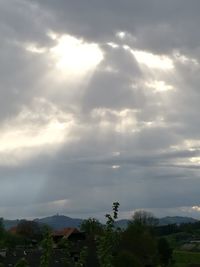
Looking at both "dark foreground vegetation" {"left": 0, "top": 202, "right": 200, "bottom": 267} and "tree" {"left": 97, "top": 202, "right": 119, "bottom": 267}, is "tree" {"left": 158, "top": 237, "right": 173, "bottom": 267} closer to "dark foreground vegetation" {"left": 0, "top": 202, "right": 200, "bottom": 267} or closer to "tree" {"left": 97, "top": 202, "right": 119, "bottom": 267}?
"dark foreground vegetation" {"left": 0, "top": 202, "right": 200, "bottom": 267}

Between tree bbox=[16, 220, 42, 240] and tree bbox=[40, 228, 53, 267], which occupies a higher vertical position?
tree bbox=[16, 220, 42, 240]

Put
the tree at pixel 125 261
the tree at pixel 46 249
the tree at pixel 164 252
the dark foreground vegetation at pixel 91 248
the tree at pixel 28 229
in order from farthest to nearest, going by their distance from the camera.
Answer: the tree at pixel 28 229
the tree at pixel 164 252
the tree at pixel 125 261
the dark foreground vegetation at pixel 91 248
the tree at pixel 46 249

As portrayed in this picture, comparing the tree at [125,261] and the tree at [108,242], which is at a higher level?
the tree at [125,261]

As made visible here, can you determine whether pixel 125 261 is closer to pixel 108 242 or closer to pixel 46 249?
pixel 108 242

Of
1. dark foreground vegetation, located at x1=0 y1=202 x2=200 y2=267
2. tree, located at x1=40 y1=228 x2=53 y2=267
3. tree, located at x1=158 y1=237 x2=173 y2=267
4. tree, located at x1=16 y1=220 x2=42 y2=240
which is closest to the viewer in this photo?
tree, located at x1=40 y1=228 x2=53 y2=267

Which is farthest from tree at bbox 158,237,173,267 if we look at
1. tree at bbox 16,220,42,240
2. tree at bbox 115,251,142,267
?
tree at bbox 16,220,42,240

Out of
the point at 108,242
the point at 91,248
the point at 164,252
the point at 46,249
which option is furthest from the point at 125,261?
the point at 164,252

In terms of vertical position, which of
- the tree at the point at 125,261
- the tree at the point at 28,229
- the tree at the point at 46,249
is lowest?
the tree at the point at 46,249

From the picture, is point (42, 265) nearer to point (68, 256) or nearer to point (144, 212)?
point (68, 256)

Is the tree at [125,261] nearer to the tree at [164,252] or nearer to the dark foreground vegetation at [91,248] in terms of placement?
the dark foreground vegetation at [91,248]

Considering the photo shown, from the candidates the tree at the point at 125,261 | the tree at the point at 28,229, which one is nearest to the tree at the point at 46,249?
the tree at the point at 125,261

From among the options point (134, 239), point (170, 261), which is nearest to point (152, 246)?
point (134, 239)

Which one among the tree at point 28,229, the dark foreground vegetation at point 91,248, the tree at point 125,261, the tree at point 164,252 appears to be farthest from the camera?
the tree at point 28,229

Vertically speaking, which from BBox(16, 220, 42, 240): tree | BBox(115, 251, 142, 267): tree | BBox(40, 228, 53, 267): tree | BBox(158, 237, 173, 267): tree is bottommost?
BBox(40, 228, 53, 267): tree
